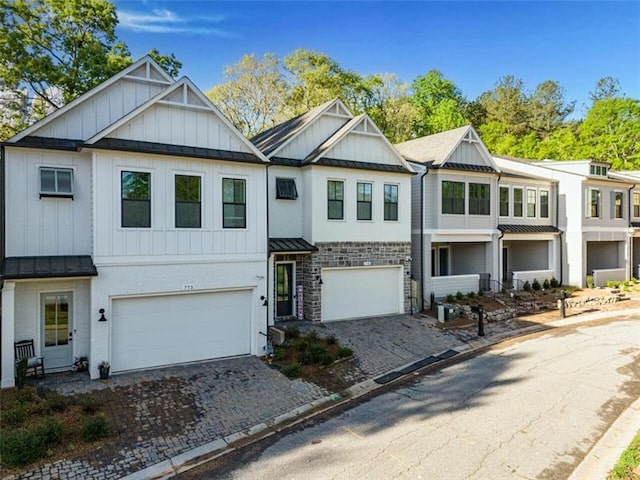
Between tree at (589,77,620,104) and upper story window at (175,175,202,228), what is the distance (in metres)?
52.6

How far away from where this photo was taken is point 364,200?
55.3 ft

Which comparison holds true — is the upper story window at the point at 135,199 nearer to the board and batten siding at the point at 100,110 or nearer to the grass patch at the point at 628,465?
the board and batten siding at the point at 100,110

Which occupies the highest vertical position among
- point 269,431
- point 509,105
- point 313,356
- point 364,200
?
point 509,105

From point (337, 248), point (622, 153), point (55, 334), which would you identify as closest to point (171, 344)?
point (55, 334)

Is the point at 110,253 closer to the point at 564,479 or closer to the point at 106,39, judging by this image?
the point at 564,479

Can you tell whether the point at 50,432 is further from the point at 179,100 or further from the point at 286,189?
the point at 286,189

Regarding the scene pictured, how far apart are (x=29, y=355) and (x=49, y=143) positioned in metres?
5.81

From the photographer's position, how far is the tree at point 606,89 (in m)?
47.8

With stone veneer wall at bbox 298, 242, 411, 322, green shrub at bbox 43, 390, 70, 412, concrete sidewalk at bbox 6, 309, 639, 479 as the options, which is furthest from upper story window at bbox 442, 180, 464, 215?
green shrub at bbox 43, 390, 70, 412

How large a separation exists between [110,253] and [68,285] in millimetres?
1699

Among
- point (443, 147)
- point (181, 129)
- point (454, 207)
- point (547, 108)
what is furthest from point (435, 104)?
point (181, 129)

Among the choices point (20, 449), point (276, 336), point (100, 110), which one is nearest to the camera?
point (20, 449)

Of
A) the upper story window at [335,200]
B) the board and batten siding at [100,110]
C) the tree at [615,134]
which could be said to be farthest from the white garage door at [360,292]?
the tree at [615,134]

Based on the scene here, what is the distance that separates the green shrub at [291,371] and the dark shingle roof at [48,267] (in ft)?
18.6
